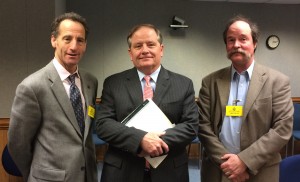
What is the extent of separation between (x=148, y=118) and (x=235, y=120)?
2.04ft

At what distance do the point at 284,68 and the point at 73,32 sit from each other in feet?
17.2

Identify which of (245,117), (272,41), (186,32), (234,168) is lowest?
(234,168)

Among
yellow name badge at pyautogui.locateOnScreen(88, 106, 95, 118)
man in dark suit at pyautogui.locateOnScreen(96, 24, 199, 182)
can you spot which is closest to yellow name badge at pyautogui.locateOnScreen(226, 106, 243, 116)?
man in dark suit at pyautogui.locateOnScreen(96, 24, 199, 182)

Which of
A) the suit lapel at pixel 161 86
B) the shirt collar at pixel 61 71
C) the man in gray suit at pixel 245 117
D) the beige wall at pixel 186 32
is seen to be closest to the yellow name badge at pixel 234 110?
the man in gray suit at pixel 245 117

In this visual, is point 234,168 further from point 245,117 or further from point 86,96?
point 86,96

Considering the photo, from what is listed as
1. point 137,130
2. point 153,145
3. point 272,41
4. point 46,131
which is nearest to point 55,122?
point 46,131

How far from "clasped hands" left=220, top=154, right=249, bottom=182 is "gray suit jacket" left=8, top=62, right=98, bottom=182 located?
90 cm

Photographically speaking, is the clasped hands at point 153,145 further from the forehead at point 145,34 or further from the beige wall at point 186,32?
the beige wall at point 186,32

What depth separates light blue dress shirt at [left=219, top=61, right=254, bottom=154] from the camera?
1.78 meters

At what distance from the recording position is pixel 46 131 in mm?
1593

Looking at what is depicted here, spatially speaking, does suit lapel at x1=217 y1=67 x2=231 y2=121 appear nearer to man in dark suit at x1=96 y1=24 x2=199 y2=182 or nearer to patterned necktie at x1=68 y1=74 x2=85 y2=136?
man in dark suit at x1=96 y1=24 x2=199 y2=182

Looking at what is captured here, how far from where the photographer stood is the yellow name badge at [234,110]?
1.77 m

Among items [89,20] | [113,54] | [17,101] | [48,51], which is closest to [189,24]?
[113,54]

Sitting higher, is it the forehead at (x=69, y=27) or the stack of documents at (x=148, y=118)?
the forehead at (x=69, y=27)
